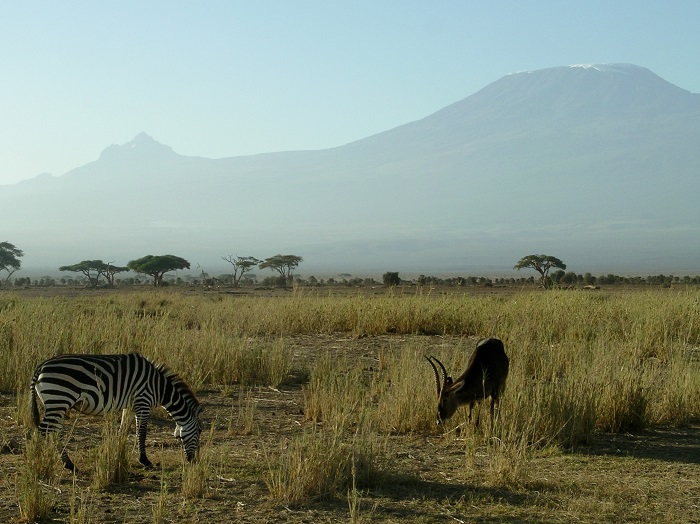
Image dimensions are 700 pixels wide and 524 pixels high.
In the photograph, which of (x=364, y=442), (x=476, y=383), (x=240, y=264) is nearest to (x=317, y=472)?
(x=364, y=442)

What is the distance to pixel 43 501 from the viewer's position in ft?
19.3

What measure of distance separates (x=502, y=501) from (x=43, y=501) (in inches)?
128

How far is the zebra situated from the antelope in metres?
2.44

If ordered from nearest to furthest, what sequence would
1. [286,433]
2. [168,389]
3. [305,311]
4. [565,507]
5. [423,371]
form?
[565,507], [168,389], [286,433], [423,371], [305,311]

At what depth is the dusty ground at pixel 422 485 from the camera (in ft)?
20.1

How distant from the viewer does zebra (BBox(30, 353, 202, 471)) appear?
23.9ft

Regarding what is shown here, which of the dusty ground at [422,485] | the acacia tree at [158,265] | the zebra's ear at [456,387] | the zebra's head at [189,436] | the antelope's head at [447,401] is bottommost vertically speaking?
the dusty ground at [422,485]

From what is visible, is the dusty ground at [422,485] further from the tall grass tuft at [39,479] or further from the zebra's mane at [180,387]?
the zebra's mane at [180,387]

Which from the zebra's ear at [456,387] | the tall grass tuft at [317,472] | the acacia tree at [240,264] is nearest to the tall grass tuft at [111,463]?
the tall grass tuft at [317,472]

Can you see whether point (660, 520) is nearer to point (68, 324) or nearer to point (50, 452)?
point (50, 452)

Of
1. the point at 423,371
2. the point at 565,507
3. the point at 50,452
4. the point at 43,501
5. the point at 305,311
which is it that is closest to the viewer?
the point at 43,501

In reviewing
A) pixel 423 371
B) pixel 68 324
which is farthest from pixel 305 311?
pixel 423 371

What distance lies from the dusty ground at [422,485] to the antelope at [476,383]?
36 cm

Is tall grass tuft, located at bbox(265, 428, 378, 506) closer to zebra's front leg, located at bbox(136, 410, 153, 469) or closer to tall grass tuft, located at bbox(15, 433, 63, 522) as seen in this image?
zebra's front leg, located at bbox(136, 410, 153, 469)
